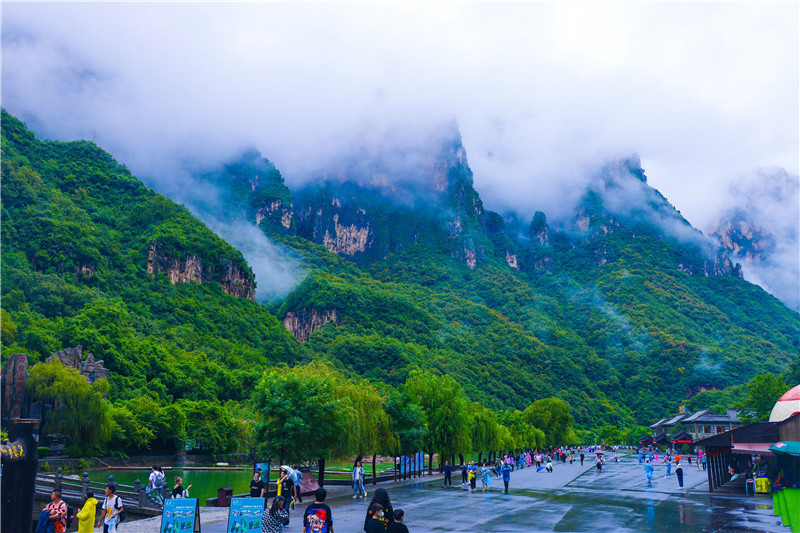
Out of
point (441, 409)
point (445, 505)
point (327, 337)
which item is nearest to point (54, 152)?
point (327, 337)

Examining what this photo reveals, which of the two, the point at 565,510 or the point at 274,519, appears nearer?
the point at 274,519

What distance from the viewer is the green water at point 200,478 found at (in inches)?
1536

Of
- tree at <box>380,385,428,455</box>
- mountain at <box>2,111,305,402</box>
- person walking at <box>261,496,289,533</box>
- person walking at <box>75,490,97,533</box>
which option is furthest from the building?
person walking at <box>75,490,97,533</box>

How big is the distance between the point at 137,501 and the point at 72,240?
4328 inches

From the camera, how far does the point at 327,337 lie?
526ft

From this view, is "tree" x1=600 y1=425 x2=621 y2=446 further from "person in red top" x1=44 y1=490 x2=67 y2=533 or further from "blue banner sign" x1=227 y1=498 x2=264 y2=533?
"person in red top" x1=44 y1=490 x2=67 y2=533

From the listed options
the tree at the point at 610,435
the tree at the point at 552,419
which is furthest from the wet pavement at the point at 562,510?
the tree at the point at 610,435

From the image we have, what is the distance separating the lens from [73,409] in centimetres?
5403

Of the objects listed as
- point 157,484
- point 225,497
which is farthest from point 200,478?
point 157,484

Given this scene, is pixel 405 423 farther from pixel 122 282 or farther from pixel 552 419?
pixel 122 282

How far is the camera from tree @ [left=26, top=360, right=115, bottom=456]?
53.7 meters

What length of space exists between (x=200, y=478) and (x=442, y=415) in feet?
65.5

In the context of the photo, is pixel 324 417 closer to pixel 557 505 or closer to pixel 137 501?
pixel 137 501

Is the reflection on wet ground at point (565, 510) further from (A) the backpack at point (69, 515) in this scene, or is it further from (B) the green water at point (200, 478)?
(B) the green water at point (200, 478)
